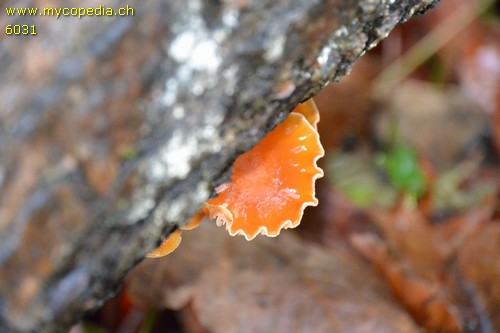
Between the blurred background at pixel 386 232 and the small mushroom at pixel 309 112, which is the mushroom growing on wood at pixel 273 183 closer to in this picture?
the small mushroom at pixel 309 112

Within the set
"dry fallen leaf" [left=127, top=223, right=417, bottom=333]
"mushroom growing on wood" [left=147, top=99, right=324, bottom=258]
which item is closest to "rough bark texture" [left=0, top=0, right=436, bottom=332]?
"mushroom growing on wood" [left=147, top=99, right=324, bottom=258]

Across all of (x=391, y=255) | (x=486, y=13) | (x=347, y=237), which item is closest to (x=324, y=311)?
(x=391, y=255)

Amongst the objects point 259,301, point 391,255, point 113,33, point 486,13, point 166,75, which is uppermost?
point 113,33

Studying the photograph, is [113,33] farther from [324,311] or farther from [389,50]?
[389,50]

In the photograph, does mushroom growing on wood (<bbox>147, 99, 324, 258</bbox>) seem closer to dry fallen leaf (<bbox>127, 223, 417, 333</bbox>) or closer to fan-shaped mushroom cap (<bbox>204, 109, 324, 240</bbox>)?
fan-shaped mushroom cap (<bbox>204, 109, 324, 240</bbox>)

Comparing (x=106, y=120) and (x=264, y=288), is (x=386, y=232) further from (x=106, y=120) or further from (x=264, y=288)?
(x=106, y=120)

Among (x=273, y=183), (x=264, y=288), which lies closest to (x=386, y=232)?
(x=264, y=288)

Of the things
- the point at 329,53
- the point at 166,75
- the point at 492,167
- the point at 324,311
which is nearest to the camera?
the point at 166,75

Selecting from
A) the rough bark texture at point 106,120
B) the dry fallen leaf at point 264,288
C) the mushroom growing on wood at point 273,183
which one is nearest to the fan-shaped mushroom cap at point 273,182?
the mushroom growing on wood at point 273,183
